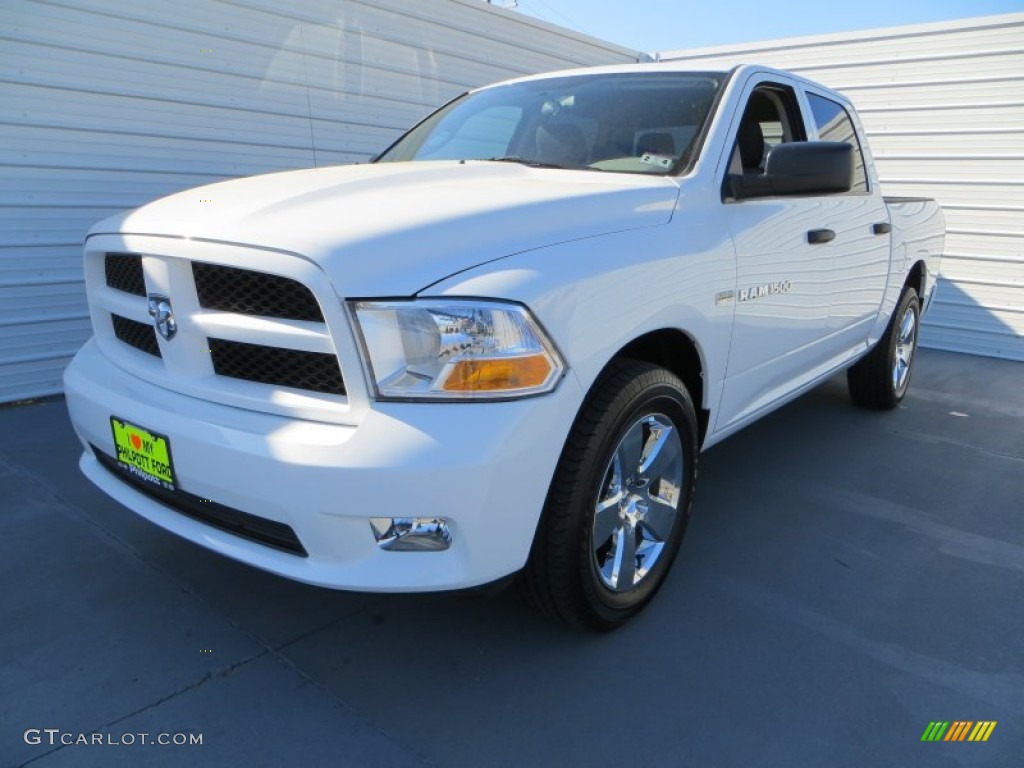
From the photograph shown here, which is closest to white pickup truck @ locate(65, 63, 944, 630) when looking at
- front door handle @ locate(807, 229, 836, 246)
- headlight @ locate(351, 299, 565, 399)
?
headlight @ locate(351, 299, 565, 399)

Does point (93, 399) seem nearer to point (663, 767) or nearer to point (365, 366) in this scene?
point (365, 366)

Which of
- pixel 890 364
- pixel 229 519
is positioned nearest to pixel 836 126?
pixel 890 364

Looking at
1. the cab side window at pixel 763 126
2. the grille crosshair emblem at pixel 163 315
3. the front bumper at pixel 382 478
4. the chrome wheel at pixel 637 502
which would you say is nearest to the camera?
the front bumper at pixel 382 478

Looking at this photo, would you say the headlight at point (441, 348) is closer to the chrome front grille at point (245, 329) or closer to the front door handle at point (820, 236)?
the chrome front grille at point (245, 329)

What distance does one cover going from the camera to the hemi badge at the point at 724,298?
2512mm

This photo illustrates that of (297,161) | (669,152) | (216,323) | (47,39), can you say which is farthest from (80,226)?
(669,152)

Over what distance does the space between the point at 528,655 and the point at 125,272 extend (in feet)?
5.61

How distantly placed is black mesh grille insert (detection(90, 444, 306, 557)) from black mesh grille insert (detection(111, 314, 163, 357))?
0.38 metres

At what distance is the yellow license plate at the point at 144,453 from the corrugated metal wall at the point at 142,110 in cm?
312

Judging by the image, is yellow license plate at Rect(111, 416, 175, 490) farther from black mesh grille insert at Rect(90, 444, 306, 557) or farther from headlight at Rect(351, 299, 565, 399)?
headlight at Rect(351, 299, 565, 399)

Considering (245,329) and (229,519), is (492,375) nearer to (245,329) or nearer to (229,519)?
(245,329)

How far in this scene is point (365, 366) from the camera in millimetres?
1748

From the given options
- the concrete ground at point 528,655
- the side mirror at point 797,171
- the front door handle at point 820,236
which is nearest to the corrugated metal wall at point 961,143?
A: the concrete ground at point 528,655

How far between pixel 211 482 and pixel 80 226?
3.71m
